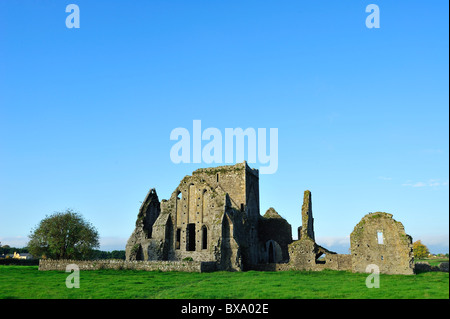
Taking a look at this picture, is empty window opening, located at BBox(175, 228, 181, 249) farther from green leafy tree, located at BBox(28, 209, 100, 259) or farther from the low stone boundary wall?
green leafy tree, located at BBox(28, 209, 100, 259)

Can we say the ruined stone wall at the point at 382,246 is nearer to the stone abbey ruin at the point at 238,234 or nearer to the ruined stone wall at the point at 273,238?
the stone abbey ruin at the point at 238,234

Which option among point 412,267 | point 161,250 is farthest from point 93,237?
point 412,267

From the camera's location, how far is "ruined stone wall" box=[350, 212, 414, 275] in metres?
32.0

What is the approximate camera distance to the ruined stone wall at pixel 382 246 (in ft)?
105

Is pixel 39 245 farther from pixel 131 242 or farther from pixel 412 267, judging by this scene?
pixel 412 267

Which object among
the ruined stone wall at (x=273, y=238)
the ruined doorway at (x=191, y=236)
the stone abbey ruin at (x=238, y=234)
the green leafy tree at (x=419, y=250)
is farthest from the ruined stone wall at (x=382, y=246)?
the green leafy tree at (x=419, y=250)

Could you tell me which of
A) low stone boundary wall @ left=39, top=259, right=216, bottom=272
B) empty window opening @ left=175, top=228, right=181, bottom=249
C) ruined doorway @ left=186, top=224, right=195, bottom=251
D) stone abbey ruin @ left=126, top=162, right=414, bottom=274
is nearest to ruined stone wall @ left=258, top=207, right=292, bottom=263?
stone abbey ruin @ left=126, top=162, right=414, bottom=274

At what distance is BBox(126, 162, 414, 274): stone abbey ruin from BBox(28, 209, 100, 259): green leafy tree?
13510 millimetres

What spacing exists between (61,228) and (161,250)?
20.8m

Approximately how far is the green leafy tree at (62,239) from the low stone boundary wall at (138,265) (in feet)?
53.9

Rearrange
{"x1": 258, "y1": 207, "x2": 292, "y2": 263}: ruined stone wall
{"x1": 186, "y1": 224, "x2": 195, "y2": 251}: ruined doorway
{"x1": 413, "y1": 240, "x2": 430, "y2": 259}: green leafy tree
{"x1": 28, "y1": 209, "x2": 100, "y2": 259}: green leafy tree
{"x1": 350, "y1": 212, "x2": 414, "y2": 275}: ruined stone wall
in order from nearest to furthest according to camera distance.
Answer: {"x1": 350, "y1": 212, "x2": 414, "y2": 275}: ruined stone wall < {"x1": 186, "y1": 224, "x2": 195, "y2": 251}: ruined doorway < {"x1": 258, "y1": 207, "x2": 292, "y2": 263}: ruined stone wall < {"x1": 28, "y1": 209, "x2": 100, "y2": 259}: green leafy tree < {"x1": 413, "y1": 240, "x2": 430, "y2": 259}: green leafy tree

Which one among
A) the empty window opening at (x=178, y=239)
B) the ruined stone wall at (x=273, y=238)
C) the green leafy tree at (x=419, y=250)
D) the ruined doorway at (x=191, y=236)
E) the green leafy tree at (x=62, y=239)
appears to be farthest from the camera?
the green leafy tree at (x=419, y=250)

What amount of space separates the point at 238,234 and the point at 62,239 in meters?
28.2

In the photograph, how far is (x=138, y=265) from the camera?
1394 inches
